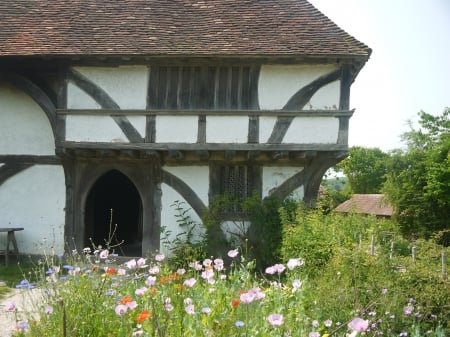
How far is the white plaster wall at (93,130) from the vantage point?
9695 mm

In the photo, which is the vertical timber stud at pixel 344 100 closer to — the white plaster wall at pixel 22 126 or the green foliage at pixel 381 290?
the green foliage at pixel 381 290

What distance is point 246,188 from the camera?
10203 millimetres

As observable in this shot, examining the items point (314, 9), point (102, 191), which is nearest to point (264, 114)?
point (314, 9)

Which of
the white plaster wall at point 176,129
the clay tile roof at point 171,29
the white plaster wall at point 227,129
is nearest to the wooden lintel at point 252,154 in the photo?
the white plaster wall at point 227,129

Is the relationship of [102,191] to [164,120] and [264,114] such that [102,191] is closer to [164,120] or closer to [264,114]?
[164,120]

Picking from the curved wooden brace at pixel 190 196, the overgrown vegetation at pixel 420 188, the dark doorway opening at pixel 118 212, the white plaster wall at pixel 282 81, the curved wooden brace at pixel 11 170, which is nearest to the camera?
the white plaster wall at pixel 282 81

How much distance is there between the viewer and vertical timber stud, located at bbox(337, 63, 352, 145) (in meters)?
9.45

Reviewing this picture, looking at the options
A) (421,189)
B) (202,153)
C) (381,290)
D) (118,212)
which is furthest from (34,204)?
(421,189)

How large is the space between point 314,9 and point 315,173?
393 cm

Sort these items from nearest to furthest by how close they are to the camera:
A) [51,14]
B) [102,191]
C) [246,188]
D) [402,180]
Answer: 1. [246,188]
2. [51,14]
3. [102,191]
4. [402,180]

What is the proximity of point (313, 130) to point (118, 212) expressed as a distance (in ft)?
28.3

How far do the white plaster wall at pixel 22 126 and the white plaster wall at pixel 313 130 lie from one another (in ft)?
18.0

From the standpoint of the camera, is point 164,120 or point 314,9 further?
point 314,9

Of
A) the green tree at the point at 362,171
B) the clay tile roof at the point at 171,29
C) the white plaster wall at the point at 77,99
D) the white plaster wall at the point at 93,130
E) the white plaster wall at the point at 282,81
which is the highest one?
the clay tile roof at the point at 171,29
